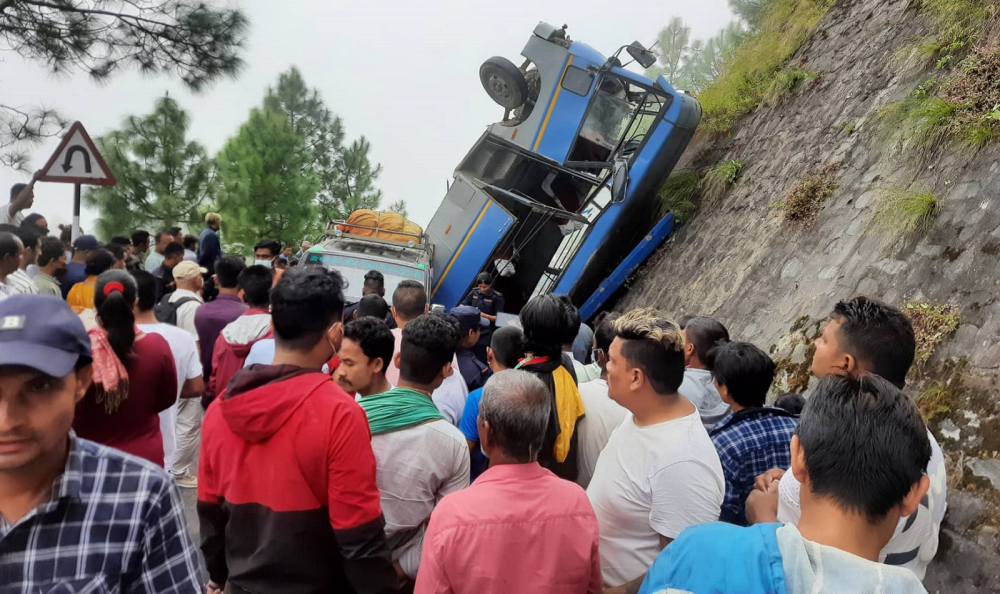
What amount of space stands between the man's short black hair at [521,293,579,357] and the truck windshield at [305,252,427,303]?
527 cm

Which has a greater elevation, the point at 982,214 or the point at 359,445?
the point at 982,214

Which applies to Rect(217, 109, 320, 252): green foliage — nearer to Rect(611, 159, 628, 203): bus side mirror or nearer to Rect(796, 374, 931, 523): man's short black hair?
Rect(611, 159, 628, 203): bus side mirror

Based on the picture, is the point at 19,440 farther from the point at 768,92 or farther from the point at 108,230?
the point at 108,230

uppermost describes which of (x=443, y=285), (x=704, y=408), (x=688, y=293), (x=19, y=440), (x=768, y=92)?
(x=768, y=92)

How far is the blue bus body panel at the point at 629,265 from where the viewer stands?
9.02m

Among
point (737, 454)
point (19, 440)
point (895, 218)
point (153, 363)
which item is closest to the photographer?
point (19, 440)

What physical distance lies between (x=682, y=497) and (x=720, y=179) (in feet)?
24.2

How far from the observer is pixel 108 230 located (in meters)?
20.7

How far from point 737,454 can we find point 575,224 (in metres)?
6.84

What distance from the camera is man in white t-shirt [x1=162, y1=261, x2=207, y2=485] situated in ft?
16.9

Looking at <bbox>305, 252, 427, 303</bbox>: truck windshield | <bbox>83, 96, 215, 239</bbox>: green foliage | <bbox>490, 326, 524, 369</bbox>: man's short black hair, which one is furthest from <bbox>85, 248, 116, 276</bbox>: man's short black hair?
<bbox>83, 96, 215, 239</bbox>: green foliage

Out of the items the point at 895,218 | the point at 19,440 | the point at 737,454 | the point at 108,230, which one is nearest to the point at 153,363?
the point at 19,440

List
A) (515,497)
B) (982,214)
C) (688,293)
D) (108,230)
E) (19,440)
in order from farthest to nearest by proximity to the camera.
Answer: (108,230) < (688,293) < (982,214) < (515,497) < (19,440)

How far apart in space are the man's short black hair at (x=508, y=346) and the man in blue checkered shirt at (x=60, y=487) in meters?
2.07
